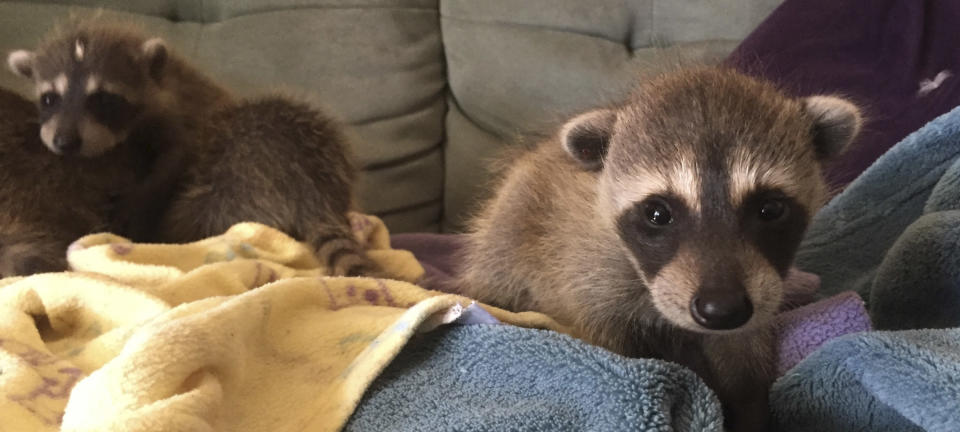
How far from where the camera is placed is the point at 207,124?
6.32 feet

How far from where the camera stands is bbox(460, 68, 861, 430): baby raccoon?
43.3 inches

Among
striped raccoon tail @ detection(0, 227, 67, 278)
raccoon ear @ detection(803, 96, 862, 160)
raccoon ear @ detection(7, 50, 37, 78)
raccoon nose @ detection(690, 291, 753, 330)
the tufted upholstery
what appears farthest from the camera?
the tufted upholstery

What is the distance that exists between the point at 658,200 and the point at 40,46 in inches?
65.8

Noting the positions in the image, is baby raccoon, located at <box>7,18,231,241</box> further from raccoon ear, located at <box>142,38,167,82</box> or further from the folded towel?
the folded towel

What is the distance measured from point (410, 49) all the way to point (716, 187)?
1.62 m

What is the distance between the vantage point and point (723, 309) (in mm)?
1022

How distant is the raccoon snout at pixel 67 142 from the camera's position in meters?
1.76

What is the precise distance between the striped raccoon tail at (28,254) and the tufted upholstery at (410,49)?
900 mm

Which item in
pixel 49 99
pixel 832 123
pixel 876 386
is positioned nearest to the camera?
pixel 876 386

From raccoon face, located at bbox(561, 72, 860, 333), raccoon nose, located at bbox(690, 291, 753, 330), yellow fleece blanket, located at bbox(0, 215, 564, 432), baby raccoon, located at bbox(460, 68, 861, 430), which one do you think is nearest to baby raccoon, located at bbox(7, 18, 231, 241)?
yellow fleece blanket, located at bbox(0, 215, 564, 432)

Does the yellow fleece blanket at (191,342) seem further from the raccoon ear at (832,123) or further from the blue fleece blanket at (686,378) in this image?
the raccoon ear at (832,123)

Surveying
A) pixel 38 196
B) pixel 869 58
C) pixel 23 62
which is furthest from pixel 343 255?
pixel 869 58

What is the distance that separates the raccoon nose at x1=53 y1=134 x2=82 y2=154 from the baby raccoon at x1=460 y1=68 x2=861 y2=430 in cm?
103

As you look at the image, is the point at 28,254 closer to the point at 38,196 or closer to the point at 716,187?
the point at 38,196
